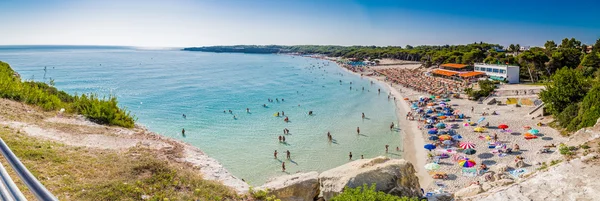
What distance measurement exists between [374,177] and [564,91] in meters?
29.1

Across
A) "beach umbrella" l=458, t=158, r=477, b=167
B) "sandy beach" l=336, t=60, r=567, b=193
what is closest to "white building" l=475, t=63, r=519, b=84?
"sandy beach" l=336, t=60, r=567, b=193

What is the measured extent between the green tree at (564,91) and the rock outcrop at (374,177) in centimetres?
2697

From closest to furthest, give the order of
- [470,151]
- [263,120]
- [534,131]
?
[470,151] → [534,131] → [263,120]

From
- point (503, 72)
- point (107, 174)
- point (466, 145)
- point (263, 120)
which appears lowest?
point (263, 120)

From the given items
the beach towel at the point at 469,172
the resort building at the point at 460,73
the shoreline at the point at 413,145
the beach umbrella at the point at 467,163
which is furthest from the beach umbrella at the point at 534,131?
the resort building at the point at 460,73

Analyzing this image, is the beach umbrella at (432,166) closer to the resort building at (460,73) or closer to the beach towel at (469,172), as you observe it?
the beach towel at (469,172)

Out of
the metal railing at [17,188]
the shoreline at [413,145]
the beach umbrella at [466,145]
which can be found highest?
the metal railing at [17,188]

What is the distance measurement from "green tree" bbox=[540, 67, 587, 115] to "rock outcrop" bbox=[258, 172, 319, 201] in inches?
1193

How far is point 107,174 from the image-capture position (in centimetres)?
962

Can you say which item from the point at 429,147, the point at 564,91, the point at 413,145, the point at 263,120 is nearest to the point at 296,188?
the point at 429,147

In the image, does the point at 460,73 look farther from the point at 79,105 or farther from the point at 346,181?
the point at 79,105

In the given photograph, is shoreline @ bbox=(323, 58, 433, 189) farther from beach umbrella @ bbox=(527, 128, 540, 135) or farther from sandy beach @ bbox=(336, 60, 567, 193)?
beach umbrella @ bbox=(527, 128, 540, 135)

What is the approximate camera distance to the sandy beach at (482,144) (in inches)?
873

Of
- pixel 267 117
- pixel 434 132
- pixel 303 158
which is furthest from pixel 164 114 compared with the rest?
pixel 434 132
